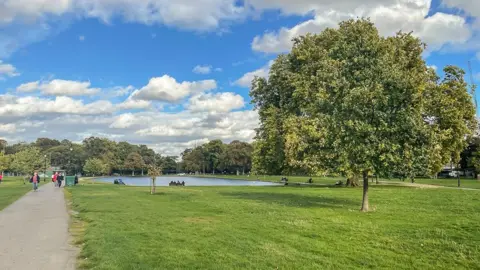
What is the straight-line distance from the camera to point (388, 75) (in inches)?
603

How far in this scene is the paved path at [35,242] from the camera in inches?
309

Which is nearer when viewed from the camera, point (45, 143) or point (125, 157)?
point (125, 157)

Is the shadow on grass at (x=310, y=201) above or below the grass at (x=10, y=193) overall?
above

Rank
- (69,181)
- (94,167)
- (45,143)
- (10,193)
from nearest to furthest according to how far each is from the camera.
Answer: (10,193) → (69,181) → (94,167) → (45,143)

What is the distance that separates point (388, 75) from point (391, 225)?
629 cm

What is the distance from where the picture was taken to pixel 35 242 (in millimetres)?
10023

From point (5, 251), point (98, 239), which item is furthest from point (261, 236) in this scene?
point (5, 251)

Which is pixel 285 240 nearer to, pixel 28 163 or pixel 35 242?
pixel 35 242

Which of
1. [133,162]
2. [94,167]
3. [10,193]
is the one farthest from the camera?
[133,162]

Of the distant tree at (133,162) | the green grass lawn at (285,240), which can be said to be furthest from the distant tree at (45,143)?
the green grass lawn at (285,240)

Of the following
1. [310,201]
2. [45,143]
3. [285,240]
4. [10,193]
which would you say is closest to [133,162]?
[45,143]

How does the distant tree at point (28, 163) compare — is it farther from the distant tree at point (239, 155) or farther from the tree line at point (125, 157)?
the distant tree at point (239, 155)

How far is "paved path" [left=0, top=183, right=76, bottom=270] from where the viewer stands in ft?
25.8

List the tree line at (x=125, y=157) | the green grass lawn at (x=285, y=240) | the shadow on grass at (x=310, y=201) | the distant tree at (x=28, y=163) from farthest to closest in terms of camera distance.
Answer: the tree line at (x=125, y=157)
the distant tree at (x=28, y=163)
the shadow on grass at (x=310, y=201)
the green grass lawn at (x=285, y=240)
